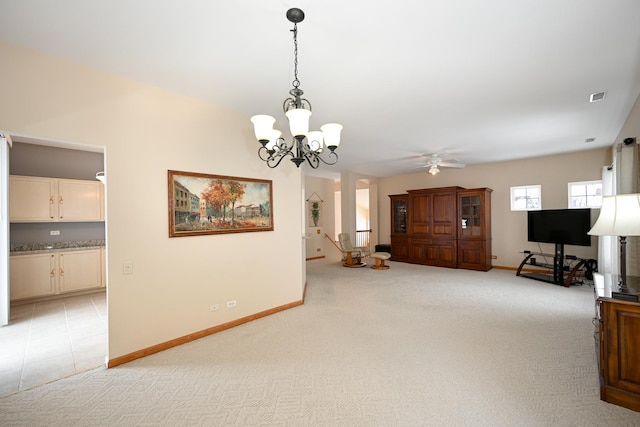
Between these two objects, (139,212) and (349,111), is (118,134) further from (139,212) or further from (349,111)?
(349,111)

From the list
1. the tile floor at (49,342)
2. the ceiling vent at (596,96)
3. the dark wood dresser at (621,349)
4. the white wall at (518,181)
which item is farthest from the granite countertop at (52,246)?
the white wall at (518,181)

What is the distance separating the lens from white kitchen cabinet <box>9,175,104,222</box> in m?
4.59

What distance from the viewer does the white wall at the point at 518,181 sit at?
6145mm

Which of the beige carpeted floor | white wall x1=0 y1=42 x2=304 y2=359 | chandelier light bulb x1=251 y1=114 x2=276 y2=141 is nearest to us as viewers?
the beige carpeted floor

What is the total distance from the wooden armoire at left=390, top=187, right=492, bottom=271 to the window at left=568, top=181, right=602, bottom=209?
5.36 ft

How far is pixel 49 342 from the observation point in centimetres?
326

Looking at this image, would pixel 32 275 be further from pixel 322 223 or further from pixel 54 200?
pixel 322 223

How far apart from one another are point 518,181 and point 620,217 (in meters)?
5.72

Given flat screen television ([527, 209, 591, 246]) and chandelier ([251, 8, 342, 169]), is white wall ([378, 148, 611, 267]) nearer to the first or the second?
flat screen television ([527, 209, 591, 246])

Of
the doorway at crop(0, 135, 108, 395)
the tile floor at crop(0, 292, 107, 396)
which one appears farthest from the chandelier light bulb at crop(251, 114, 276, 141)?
the tile floor at crop(0, 292, 107, 396)

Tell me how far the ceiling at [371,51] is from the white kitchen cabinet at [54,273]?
3984mm

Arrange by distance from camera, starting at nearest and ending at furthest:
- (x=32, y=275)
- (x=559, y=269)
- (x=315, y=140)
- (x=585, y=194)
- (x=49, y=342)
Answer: (x=315, y=140)
(x=49, y=342)
(x=32, y=275)
(x=559, y=269)
(x=585, y=194)

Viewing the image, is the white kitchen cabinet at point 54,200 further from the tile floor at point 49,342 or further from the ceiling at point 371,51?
the ceiling at point 371,51

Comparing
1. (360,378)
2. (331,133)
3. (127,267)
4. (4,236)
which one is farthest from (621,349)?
(4,236)
